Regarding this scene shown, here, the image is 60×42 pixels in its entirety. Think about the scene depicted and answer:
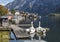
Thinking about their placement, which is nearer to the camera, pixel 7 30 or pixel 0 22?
pixel 7 30

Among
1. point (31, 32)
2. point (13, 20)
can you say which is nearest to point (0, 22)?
point (31, 32)

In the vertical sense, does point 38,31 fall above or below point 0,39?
below

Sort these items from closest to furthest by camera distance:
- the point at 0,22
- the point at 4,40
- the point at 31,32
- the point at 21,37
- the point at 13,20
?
the point at 4,40, the point at 0,22, the point at 21,37, the point at 31,32, the point at 13,20

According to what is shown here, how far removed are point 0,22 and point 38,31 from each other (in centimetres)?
2792

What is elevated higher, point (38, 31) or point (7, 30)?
point (7, 30)

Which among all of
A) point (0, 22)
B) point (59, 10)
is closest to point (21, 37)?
point (0, 22)

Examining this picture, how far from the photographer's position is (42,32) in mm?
32188

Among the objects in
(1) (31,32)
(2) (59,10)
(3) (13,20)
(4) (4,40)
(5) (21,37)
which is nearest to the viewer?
(4) (4,40)

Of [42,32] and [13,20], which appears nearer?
[42,32]

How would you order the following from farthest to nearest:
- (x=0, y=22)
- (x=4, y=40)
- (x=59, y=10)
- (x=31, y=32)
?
1. (x=59, y=10)
2. (x=31, y=32)
3. (x=0, y=22)
4. (x=4, y=40)

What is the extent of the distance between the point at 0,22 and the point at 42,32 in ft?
89.9

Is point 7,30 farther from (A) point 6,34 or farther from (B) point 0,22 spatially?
(B) point 0,22

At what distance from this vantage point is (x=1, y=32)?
4449 mm

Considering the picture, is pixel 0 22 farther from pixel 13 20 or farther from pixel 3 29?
pixel 13 20
